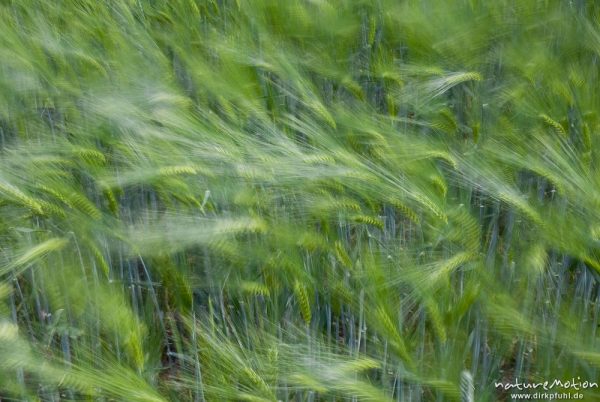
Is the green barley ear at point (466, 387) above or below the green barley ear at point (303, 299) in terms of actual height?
below

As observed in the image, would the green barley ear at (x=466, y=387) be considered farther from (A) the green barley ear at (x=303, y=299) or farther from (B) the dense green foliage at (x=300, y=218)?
(A) the green barley ear at (x=303, y=299)

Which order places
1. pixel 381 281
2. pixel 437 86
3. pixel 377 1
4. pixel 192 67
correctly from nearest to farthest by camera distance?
pixel 381 281
pixel 437 86
pixel 192 67
pixel 377 1

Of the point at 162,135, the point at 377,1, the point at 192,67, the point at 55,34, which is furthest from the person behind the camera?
the point at 377,1

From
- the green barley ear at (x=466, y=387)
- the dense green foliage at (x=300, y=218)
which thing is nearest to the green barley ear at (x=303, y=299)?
the dense green foliage at (x=300, y=218)

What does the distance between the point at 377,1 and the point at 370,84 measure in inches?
7.0

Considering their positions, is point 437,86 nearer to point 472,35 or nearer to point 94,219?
point 472,35

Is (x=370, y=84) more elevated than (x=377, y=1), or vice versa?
(x=377, y=1)

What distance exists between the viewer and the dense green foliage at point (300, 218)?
1.07 meters

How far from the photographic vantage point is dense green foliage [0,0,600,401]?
1.07 meters

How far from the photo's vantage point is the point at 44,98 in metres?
1.60

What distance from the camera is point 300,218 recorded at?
116 centimetres

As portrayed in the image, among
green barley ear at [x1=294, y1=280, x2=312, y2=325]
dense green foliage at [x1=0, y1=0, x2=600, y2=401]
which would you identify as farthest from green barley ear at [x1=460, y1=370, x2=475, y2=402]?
green barley ear at [x1=294, y1=280, x2=312, y2=325]

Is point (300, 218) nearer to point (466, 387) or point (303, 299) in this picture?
point (303, 299)

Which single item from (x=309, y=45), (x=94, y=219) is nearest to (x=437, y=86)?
(x=309, y=45)
